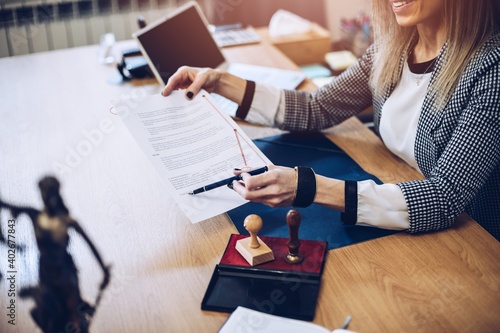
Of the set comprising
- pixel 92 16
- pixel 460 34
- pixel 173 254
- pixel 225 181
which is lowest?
pixel 92 16

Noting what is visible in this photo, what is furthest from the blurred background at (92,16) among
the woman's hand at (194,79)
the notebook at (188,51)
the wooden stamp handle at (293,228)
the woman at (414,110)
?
the wooden stamp handle at (293,228)

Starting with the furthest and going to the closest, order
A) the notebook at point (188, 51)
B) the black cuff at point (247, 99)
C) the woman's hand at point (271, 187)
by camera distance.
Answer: the notebook at point (188, 51) → the black cuff at point (247, 99) → the woman's hand at point (271, 187)

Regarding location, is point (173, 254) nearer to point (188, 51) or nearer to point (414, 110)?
point (414, 110)

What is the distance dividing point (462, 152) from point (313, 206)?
0.31 metres

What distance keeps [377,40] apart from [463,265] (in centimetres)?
69

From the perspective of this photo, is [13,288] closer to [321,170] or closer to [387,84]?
[321,170]

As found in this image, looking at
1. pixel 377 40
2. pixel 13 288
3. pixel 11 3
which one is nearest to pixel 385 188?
pixel 377 40

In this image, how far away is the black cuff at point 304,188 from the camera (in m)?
1.08

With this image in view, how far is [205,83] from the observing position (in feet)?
4.66

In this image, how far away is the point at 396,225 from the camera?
108 cm

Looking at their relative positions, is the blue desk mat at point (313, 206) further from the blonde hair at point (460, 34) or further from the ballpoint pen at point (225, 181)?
the blonde hair at point (460, 34)

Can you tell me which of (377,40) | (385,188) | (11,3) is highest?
(377,40)

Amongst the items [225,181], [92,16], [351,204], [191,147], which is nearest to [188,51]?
[191,147]

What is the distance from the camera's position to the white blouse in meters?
1.08
